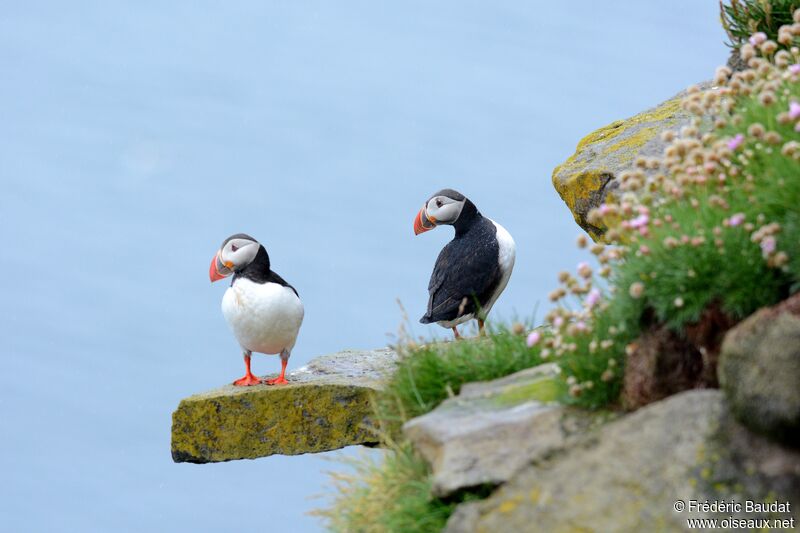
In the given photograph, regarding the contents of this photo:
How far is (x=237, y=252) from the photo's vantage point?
9.53 meters

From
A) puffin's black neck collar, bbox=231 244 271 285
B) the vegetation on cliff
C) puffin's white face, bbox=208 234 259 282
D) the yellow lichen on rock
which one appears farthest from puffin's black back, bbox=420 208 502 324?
the vegetation on cliff

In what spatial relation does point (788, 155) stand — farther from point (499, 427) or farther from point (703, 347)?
point (499, 427)

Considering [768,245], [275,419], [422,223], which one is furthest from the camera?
[422,223]

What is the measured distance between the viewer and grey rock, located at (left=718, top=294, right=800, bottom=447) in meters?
4.59

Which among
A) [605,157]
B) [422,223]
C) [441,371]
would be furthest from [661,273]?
[605,157]

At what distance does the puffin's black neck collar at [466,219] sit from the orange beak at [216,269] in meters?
2.33

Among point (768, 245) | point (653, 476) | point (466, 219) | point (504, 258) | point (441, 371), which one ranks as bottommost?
point (653, 476)

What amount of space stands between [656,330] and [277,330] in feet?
14.6

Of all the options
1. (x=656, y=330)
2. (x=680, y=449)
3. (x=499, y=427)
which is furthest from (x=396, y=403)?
(x=680, y=449)

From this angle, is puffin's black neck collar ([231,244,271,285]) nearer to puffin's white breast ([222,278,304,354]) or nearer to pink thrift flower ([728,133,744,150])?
puffin's white breast ([222,278,304,354])

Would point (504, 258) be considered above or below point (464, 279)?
above

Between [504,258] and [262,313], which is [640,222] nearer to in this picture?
[262,313]

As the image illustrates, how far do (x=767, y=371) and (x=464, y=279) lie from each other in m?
5.63

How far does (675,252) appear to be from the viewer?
5504 millimetres
